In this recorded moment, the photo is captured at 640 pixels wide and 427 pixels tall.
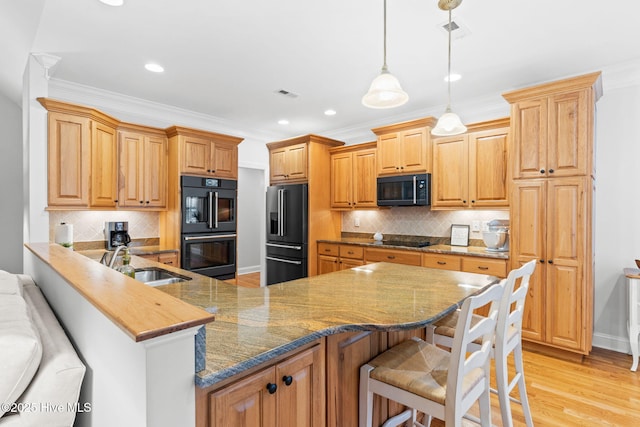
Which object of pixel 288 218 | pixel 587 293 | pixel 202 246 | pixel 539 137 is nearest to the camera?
pixel 587 293

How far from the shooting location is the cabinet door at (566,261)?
111 inches

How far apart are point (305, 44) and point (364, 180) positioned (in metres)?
2.36

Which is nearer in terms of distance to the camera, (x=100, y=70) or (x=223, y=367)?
(x=223, y=367)

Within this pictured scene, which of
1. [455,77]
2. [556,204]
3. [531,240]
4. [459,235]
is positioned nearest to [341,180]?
[459,235]

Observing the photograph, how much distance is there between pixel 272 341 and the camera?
106cm

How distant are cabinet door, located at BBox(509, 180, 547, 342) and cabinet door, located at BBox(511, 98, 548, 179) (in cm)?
12

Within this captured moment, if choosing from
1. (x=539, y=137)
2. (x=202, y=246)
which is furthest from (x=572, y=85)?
(x=202, y=246)

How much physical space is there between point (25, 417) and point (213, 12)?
2.37 meters

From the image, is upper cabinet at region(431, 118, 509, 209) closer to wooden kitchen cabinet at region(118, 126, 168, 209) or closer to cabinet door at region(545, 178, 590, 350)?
cabinet door at region(545, 178, 590, 350)

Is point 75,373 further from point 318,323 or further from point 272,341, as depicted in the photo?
point 318,323

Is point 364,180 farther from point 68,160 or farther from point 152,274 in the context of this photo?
point 68,160

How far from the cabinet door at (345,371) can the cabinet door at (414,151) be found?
2.91m

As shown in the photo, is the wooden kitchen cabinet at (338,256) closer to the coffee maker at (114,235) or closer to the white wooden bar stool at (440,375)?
the coffee maker at (114,235)

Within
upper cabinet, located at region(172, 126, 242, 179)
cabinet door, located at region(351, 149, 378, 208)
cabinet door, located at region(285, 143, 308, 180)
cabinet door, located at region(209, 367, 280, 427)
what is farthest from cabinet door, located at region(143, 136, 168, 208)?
cabinet door, located at region(209, 367, 280, 427)
